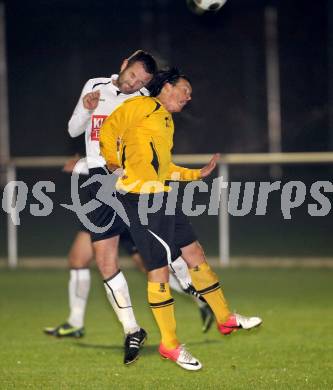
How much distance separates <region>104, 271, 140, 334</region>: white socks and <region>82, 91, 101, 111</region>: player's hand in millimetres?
1165

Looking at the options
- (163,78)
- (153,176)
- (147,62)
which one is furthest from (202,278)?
(147,62)

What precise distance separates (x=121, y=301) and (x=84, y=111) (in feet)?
4.29

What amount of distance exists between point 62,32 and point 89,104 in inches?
588

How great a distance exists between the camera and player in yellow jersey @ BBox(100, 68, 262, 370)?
6684 mm

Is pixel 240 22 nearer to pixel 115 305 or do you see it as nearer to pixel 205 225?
pixel 205 225

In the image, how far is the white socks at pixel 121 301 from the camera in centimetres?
720

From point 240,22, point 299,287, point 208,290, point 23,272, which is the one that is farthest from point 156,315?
point 240,22

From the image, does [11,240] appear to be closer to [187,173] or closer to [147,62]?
[187,173]

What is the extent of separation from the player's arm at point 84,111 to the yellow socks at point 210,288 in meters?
1.25

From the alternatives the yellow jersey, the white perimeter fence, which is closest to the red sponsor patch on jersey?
the yellow jersey

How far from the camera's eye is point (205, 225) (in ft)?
47.8

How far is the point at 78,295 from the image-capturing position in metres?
8.45

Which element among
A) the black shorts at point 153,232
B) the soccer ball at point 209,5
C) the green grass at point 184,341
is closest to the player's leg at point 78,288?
the green grass at point 184,341

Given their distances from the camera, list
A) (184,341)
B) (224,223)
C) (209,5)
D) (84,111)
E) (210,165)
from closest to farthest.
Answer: (210,165)
(84,111)
(184,341)
(209,5)
(224,223)
